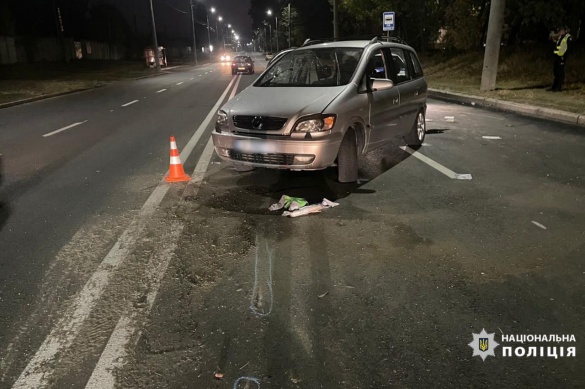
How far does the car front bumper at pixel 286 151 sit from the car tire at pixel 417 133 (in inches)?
121

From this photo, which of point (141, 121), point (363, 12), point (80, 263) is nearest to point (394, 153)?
point (80, 263)

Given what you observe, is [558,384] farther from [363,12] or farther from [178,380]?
[363,12]

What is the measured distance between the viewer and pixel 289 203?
5.46m

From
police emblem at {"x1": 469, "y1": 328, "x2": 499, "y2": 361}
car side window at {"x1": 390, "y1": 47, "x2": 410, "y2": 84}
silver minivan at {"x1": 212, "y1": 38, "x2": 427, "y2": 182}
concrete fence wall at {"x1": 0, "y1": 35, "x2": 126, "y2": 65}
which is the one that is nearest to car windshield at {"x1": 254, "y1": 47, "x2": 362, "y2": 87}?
silver minivan at {"x1": 212, "y1": 38, "x2": 427, "y2": 182}

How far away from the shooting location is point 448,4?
28.5 m

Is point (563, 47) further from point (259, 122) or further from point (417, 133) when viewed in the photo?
point (259, 122)

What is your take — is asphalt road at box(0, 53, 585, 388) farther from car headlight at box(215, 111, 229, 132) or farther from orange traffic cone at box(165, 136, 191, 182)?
car headlight at box(215, 111, 229, 132)

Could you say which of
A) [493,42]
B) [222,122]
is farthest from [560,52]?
[222,122]

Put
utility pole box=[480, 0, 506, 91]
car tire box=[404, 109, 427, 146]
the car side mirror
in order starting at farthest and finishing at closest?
utility pole box=[480, 0, 506, 91] < car tire box=[404, 109, 427, 146] < the car side mirror

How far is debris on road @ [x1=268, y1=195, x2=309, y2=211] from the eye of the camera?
17.5 feet

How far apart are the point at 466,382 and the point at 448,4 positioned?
30.0 m

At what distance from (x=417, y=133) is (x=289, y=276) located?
18.0 feet

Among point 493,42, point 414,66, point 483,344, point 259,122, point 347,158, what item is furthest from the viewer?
point 493,42

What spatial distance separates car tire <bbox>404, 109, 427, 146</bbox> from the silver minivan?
2.14 feet
